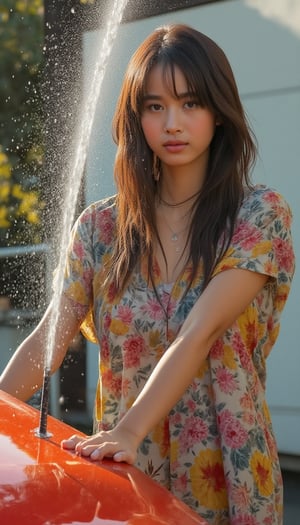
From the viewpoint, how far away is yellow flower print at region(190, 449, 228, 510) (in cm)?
222

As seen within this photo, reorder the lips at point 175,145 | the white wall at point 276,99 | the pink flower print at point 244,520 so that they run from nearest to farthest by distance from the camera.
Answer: the pink flower print at point 244,520, the lips at point 175,145, the white wall at point 276,99

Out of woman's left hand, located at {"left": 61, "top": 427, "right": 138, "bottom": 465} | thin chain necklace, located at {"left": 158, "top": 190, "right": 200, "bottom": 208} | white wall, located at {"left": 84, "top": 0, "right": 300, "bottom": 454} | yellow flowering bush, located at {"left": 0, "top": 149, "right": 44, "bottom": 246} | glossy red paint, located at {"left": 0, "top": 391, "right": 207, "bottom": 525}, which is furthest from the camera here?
yellow flowering bush, located at {"left": 0, "top": 149, "right": 44, "bottom": 246}

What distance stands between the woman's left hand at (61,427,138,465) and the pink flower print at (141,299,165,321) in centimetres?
35

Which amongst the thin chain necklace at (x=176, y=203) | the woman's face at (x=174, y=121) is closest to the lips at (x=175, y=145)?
the woman's face at (x=174, y=121)

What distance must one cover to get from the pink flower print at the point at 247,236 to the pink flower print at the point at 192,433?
369mm

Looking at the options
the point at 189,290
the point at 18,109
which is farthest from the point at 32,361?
the point at 18,109

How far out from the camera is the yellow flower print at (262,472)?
2191mm

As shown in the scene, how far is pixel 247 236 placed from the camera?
223 cm

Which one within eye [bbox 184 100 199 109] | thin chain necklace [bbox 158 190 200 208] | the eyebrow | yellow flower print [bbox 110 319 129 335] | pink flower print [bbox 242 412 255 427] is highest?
the eyebrow

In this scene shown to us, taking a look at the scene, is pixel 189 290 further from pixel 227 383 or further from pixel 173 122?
pixel 173 122

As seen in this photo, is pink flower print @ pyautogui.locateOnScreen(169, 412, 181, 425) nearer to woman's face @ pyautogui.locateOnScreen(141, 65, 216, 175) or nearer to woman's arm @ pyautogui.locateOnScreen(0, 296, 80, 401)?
woman's arm @ pyautogui.locateOnScreen(0, 296, 80, 401)

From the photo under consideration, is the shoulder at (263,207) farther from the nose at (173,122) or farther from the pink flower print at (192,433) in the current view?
the pink flower print at (192,433)

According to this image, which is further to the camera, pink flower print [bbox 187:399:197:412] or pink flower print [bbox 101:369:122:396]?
pink flower print [bbox 101:369:122:396]

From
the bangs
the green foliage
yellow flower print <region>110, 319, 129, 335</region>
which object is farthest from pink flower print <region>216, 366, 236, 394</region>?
the green foliage
